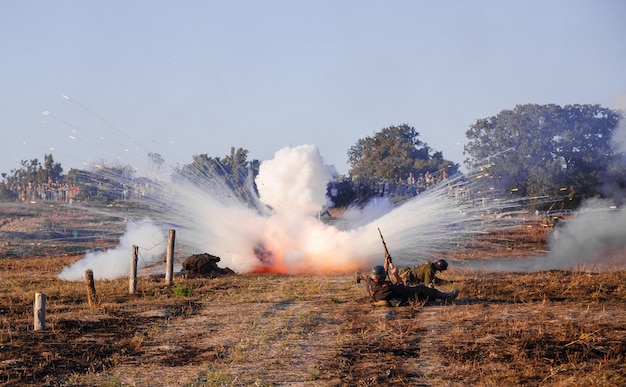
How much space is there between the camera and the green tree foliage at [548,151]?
183 ft

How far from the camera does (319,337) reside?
16.4m

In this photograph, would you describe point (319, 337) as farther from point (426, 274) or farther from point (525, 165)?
point (525, 165)

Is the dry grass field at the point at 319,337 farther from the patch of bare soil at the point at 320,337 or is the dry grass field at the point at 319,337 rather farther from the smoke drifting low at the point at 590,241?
the smoke drifting low at the point at 590,241

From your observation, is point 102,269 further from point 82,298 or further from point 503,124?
point 503,124

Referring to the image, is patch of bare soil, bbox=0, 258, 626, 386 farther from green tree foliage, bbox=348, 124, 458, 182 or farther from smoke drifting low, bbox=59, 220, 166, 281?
green tree foliage, bbox=348, 124, 458, 182

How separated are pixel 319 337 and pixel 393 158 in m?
57.6

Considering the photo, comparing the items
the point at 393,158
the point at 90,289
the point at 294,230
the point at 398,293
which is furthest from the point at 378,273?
the point at 393,158

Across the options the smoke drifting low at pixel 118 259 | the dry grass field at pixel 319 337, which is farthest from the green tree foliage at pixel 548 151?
the dry grass field at pixel 319 337

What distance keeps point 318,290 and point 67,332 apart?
31.9 feet

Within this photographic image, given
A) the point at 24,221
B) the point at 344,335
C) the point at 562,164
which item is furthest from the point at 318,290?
the point at 24,221

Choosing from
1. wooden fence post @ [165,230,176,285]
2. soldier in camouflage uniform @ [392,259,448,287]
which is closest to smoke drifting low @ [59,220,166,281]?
wooden fence post @ [165,230,176,285]

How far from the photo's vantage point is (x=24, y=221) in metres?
61.9

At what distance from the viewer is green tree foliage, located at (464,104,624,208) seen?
5581cm

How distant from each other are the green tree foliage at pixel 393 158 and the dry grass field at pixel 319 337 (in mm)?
45885
